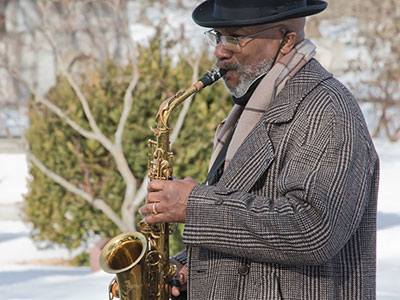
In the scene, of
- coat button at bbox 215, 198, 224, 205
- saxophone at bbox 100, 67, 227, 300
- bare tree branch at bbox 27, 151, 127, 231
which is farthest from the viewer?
bare tree branch at bbox 27, 151, 127, 231

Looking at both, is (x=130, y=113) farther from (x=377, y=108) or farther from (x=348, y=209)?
(x=377, y=108)

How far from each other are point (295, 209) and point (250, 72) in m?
0.62

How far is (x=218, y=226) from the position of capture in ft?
6.50

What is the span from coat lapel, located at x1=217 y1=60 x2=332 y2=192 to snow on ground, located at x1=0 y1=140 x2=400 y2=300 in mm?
3099

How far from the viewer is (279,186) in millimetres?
1966

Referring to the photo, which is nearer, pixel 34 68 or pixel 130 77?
pixel 130 77

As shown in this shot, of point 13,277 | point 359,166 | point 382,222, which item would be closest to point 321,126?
point 359,166

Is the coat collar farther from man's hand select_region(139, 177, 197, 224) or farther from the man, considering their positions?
man's hand select_region(139, 177, 197, 224)

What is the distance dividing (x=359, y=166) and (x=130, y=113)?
473 cm

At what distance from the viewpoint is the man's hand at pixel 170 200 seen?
2.07 meters

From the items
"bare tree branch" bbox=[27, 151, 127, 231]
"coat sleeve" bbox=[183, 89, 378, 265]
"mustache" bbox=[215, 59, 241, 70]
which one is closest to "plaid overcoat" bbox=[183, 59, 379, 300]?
"coat sleeve" bbox=[183, 89, 378, 265]

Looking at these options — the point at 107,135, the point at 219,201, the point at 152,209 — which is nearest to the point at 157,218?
the point at 152,209

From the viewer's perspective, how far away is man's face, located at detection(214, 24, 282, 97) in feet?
7.31

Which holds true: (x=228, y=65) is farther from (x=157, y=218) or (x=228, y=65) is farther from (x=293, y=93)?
(x=157, y=218)
